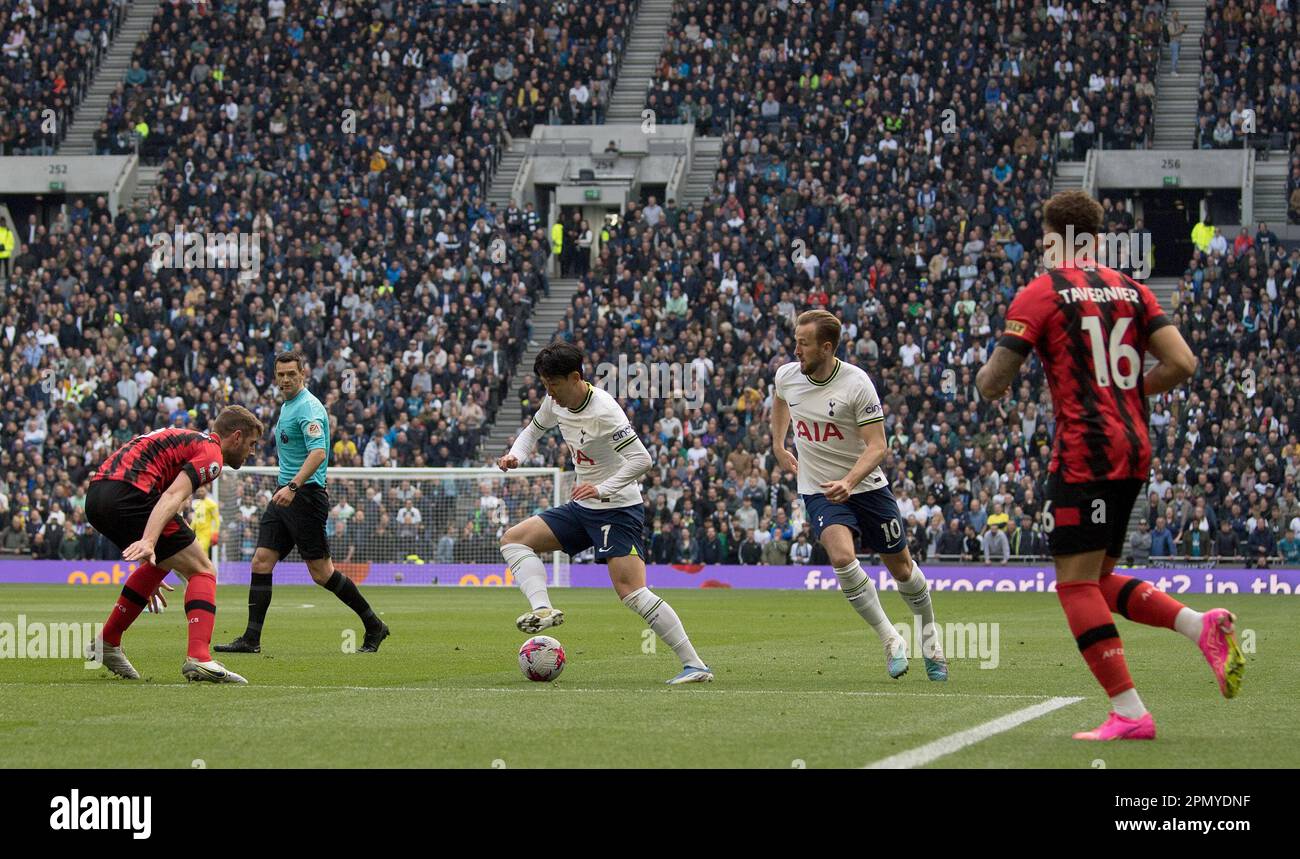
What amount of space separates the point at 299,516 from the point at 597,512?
163 inches

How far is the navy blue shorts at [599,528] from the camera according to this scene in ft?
38.5

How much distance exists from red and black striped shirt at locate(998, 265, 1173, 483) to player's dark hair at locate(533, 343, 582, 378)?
155 inches

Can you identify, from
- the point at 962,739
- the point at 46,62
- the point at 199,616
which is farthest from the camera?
the point at 46,62

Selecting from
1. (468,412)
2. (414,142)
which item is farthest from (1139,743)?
(414,142)

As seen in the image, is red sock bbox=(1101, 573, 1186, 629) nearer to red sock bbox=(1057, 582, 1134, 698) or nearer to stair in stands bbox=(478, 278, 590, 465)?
red sock bbox=(1057, 582, 1134, 698)

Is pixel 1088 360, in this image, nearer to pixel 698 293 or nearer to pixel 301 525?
pixel 301 525

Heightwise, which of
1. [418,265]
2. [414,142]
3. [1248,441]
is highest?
[414,142]

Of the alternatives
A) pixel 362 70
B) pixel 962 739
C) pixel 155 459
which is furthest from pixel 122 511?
pixel 362 70

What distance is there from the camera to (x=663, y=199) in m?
45.5

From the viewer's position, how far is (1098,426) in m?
8.31

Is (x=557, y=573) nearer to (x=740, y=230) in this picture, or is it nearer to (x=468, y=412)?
(x=468, y=412)

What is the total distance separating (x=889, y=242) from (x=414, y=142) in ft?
42.4

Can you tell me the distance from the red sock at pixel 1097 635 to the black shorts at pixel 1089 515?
19 centimetres

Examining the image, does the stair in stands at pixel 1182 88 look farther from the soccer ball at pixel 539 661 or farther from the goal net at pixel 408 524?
the soccer ball at pixel 539 661
